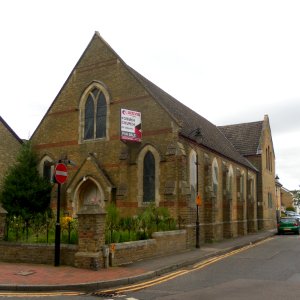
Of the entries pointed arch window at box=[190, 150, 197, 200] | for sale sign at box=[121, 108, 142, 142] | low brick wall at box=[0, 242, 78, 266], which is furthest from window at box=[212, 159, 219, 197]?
low brick wall at box=[0, 242, 78, 266]

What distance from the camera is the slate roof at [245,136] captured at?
131 feet

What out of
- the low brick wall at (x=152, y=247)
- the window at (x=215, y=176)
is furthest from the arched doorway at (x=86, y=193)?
the window at (x=215, y=176)

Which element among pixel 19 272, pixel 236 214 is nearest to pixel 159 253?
pixel 19 272

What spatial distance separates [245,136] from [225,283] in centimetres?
3230

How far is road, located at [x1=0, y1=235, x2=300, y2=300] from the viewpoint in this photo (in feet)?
29.9

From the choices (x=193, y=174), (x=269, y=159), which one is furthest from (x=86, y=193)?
(x=269, y=159)

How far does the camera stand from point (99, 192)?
22875mm

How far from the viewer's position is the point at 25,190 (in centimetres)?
2377

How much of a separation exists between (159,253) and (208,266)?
2382 mm

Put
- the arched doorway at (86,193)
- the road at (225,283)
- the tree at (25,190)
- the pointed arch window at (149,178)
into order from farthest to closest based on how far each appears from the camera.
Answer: the tree at (25,190), the arched doorway at (86,193), the pointed arch window at (149,178), the road at (225,283)

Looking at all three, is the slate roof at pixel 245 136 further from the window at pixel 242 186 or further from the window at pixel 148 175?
the window at pixel 148 175

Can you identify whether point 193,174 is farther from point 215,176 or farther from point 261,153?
point 261,153

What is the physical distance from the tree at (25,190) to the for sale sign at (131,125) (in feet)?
21.8

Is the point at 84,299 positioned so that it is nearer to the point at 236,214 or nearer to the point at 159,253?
the point at 159,253
